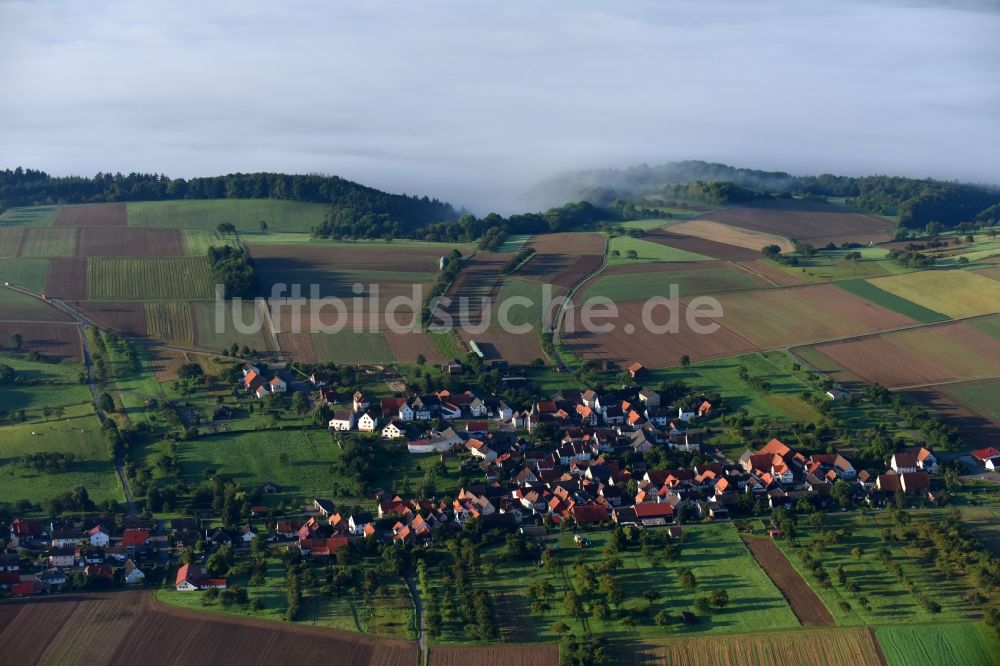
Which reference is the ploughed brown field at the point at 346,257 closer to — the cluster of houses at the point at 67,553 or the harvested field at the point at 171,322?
the harvested field at the point at 171,322

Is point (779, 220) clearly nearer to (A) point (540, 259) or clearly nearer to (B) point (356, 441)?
(A) point (540, 259)

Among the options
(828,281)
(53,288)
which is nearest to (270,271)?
(53,288)

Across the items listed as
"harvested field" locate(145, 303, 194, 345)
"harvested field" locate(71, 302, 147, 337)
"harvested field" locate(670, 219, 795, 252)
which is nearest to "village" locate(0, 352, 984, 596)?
"harvested field" locate(145, 303, 194, 345)

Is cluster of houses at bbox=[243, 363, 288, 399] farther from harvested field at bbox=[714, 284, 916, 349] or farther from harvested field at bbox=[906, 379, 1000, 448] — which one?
harvested field at bbox=[906, 379, 1000, 448]

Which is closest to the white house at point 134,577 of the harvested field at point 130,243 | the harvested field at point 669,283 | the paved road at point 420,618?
the paved road at point 420,618

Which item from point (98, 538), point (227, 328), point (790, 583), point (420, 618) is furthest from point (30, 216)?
point (790, 583)

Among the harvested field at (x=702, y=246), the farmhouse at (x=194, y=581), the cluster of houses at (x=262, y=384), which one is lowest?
the farmhouse at (x=194, y=581)
